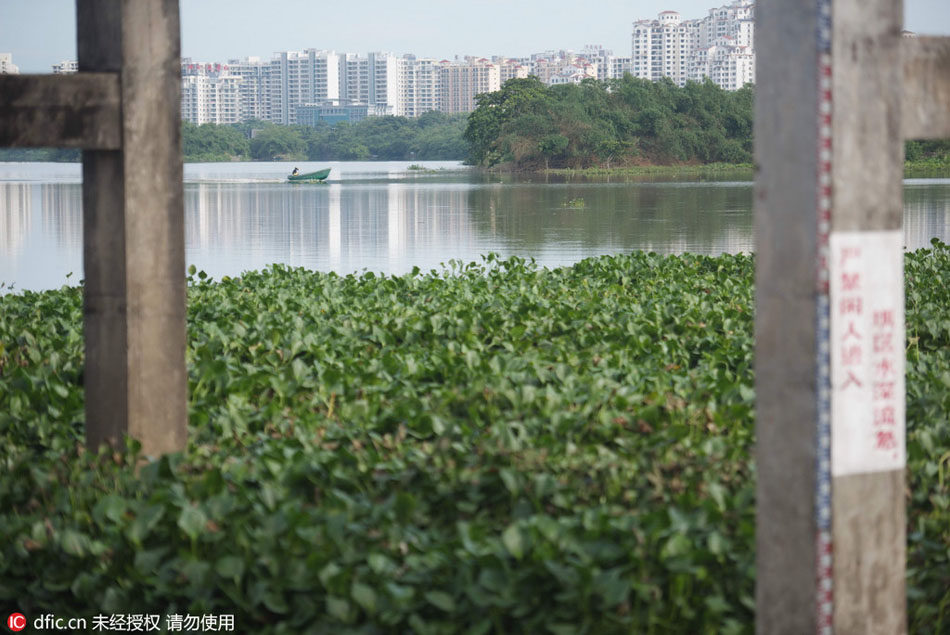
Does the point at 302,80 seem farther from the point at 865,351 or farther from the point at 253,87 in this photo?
the point at 865,351

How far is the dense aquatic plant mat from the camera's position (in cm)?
249

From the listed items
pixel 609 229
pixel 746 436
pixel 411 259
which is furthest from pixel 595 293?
pixel 609 229

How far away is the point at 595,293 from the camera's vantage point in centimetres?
613

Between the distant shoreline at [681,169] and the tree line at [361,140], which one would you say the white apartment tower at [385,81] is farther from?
the distant shoreline at [681,169]

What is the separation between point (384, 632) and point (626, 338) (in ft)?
8.48

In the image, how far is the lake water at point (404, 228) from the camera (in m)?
13.0

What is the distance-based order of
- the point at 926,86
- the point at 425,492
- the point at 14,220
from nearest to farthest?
the point at 926,86 < the point at 425,492 < the point at 14,220

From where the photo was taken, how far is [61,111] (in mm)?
3170

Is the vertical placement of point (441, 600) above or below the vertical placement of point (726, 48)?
below

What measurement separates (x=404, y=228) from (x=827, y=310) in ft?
51.1

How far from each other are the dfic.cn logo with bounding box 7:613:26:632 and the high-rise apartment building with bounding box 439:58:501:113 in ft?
418

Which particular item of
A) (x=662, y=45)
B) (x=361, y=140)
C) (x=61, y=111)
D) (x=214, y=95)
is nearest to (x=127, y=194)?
(x=61, y=111)

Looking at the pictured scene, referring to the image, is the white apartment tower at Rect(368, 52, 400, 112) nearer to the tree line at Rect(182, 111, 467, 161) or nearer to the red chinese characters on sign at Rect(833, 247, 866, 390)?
the tree line at Rect(182, 111, 467, 161)

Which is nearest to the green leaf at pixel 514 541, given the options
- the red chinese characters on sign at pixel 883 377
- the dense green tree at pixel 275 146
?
the red chinese characters on sign at pixel 883 377
